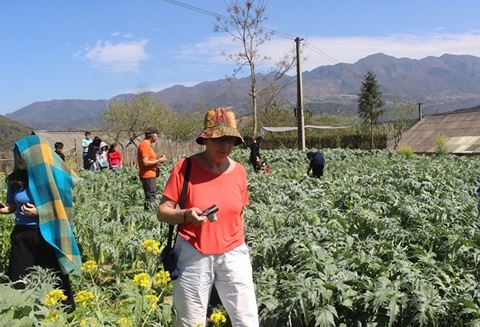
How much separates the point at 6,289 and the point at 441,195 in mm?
7343

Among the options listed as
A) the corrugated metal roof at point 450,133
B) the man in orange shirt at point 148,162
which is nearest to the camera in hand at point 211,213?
the man in orange shirt at point 148,162

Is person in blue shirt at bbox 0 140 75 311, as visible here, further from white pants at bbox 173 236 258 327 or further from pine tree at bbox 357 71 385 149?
pine tree at bbox 357 71 385 149

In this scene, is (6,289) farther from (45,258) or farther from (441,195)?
(441,195)

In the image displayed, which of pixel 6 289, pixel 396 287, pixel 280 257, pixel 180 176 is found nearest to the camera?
pixel 6 289

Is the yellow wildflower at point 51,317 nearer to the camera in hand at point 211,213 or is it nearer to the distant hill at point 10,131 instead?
the camera in hand at point 211,213

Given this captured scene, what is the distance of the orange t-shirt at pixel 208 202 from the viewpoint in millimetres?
3221

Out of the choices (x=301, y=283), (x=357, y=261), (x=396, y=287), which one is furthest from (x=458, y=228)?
(x=301, y=283)

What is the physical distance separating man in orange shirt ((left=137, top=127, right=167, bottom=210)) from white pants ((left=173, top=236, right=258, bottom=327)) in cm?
530

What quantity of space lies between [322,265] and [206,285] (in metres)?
1.59

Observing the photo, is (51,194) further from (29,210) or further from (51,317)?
(51,317)

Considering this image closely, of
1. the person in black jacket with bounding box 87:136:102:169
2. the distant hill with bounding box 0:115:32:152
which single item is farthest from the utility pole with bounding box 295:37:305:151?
the distant hill with bounding box 0:115:32:152

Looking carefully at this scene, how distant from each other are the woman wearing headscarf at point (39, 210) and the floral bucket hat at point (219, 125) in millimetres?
1468

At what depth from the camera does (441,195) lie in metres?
8.71

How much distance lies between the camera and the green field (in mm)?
3574
